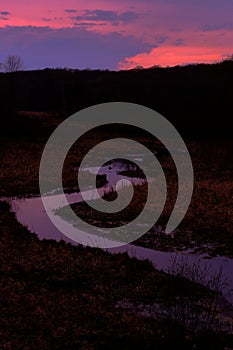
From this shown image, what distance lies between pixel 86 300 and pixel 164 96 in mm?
76988

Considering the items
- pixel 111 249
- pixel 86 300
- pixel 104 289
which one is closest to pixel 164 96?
pixel 111 249

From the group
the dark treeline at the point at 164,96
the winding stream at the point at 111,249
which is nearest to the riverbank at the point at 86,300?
the winding stream at the point at 111,249

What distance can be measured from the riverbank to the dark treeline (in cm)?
4839

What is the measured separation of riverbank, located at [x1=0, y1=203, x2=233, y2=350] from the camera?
11.3 m

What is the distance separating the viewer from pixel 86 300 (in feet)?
44.0

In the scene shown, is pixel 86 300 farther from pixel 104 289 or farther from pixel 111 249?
Result: pixel 111 249

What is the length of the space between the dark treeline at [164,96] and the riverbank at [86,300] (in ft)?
159

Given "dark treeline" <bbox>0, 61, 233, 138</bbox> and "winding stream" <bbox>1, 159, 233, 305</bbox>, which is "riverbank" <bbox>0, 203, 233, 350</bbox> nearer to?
"winding stream" <bbox>1, 159, 233, 305</bbox>

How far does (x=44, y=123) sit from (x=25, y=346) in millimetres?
63395

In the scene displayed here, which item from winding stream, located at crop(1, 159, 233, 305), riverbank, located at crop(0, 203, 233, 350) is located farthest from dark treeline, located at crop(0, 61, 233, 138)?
riverbank, located at crop(0, 203, 233, 350)

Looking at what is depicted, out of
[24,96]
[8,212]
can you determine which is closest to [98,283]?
[8,212]

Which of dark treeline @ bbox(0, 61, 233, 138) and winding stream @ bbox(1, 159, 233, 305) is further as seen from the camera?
dark treeline @ bbox(0, 61, 233, 138)

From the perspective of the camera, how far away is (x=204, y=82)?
91188mm

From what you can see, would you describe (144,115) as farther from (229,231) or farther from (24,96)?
(229,231)
